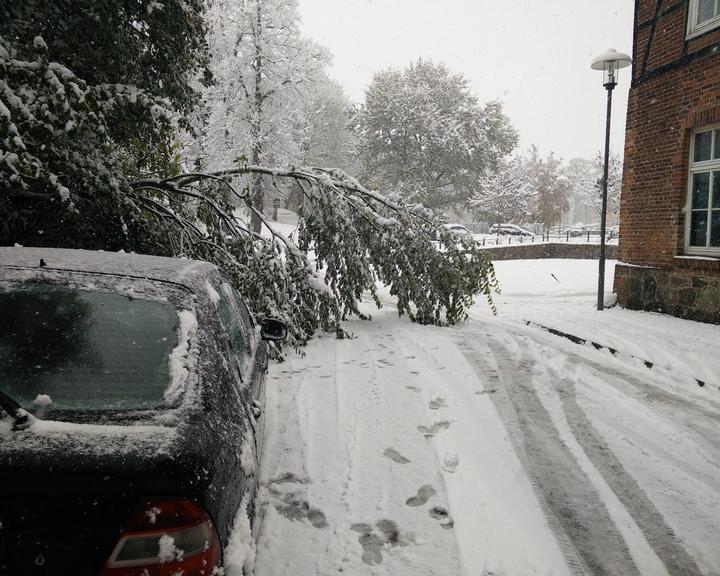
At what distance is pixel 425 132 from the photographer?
4209 cm

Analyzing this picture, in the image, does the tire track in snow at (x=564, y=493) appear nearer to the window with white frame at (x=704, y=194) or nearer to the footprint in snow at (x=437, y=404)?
the footprint in snow at (x=437, y=404)

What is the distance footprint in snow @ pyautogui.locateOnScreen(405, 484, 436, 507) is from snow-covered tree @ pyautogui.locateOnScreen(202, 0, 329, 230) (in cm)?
2417

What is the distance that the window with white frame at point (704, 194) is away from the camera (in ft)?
26.0

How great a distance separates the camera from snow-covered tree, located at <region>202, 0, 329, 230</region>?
26234 millimetres

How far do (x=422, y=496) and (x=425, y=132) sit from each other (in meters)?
41.9

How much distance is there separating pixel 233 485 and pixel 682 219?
9.12 m

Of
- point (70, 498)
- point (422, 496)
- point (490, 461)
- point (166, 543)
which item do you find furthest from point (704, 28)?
point (70, 498)

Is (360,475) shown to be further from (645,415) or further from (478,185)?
(478,185)

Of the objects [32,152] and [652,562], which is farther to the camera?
[32,152]

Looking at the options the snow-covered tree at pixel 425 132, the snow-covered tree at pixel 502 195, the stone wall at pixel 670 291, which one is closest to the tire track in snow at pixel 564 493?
the stone wall at pixel 670 291

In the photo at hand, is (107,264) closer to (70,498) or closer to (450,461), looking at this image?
(70,498)

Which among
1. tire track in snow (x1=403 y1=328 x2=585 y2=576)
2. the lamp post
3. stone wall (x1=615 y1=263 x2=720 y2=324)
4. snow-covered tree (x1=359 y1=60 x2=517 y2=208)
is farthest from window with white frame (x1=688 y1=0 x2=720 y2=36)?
snow-covered tree (x1=359 y1=60 x2=517 y2=208)

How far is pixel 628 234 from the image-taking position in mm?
9523

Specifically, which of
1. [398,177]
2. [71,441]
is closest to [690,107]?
[71,441]
